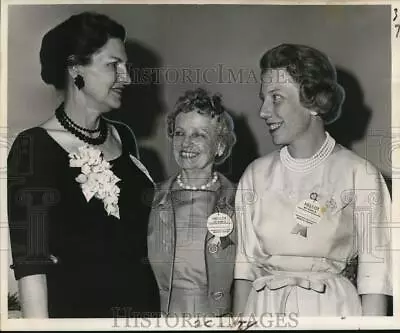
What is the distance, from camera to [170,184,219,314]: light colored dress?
1438mm

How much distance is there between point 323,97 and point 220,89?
8.2 inches

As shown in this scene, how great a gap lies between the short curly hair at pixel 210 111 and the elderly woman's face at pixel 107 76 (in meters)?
0.11

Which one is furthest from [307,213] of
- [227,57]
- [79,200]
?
[79,200]

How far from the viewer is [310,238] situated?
144 centimetres

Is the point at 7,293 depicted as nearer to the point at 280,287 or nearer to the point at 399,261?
the point at 280,287

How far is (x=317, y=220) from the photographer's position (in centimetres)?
144

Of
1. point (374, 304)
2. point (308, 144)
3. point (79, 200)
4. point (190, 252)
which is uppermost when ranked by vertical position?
point (308, 144)

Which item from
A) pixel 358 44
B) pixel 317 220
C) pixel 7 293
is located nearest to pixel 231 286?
pixel 317 220

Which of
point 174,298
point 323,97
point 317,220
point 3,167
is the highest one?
point 323,97

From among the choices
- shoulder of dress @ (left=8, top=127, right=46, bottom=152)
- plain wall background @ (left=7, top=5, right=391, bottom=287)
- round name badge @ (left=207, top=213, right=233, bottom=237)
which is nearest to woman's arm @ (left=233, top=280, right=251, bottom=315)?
round name badge @ (left=207, top=213, right=233, bottom=237)

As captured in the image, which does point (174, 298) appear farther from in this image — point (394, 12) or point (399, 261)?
point (394, 12)

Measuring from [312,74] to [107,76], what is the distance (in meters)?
0.41

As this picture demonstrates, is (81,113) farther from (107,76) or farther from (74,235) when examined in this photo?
(74,235)

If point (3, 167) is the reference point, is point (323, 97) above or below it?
above
